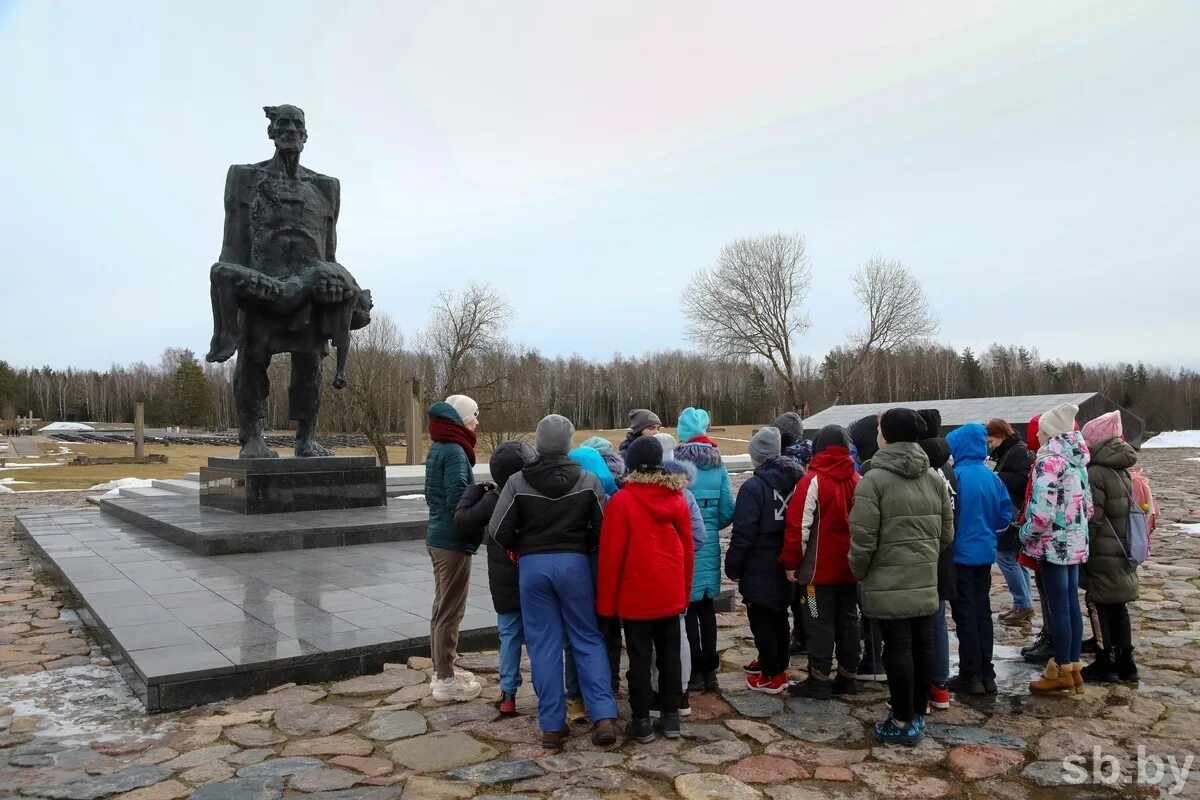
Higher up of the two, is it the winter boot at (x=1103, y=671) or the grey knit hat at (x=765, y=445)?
the grey knit hat at (x=765, y=445)

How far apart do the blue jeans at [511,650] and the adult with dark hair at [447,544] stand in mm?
361

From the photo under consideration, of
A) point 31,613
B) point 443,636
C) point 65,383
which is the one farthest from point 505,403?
point 65,383

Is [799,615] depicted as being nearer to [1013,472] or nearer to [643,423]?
[643,423]

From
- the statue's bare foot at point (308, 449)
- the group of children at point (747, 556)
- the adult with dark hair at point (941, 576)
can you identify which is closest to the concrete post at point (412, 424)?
the statue's bare foot at point (308, 449)

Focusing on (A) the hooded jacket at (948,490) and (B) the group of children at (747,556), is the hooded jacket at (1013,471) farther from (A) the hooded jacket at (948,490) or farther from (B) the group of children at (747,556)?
(A) the hooded jacket at (948,490)

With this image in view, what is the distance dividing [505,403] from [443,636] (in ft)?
104

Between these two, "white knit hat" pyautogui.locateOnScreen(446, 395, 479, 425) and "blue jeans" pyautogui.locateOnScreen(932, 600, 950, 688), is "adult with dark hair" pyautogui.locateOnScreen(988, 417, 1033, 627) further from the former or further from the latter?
"white knit hat" pyautogui.locateOnScreen(446, 395, 479, 425)

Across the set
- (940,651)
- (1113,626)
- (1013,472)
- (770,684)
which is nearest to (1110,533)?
(1113,626)

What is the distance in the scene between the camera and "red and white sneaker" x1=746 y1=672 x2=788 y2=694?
4.36 metres

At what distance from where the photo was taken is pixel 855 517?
12.3 feet

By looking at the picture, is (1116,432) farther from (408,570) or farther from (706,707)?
(408,570)

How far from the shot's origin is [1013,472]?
5793 mm

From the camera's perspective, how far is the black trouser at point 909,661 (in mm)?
3641

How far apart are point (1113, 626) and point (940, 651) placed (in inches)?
44.6
